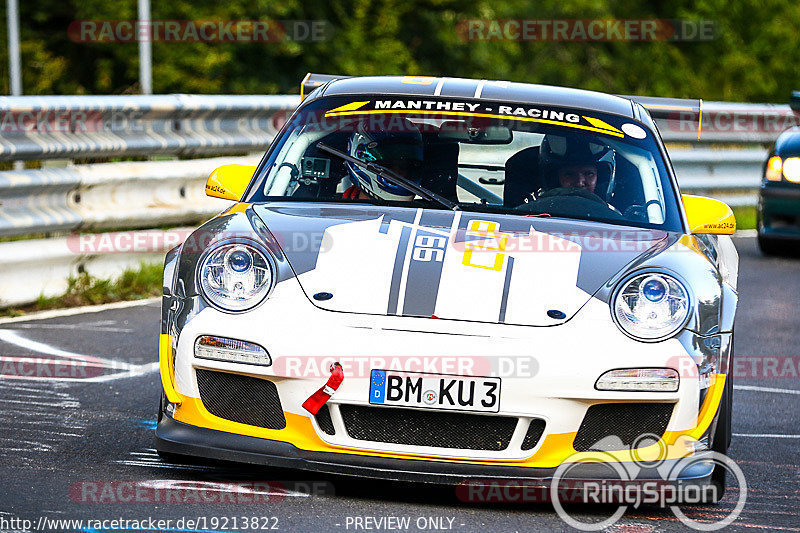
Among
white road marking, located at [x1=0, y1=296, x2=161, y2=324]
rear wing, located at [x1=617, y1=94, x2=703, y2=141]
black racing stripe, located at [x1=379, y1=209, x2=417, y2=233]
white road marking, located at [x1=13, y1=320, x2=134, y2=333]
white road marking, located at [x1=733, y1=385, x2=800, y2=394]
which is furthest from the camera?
white road marking, located at [x1=0, y1=296, x2=161, y2=324]

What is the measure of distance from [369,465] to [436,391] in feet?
1.03

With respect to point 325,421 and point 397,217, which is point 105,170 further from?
point 325,421

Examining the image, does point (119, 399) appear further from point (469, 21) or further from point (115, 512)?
point (469, 21)

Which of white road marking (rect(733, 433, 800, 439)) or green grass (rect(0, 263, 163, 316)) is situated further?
green grass (rect(0, 263, 163, 316))

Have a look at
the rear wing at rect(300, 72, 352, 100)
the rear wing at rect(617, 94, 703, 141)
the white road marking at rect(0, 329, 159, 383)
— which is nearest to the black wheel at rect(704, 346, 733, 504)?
the rear wing at rect(617, 94, 703, 141)

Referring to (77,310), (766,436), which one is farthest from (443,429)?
(77,310)

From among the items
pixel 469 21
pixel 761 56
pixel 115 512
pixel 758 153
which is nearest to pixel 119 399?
pixel 115 512

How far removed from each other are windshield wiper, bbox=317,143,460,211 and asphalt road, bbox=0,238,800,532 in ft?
3.53

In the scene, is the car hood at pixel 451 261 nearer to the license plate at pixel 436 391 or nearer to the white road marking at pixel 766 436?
the license plate at pixel 436 391

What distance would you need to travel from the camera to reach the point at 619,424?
14.1 ft

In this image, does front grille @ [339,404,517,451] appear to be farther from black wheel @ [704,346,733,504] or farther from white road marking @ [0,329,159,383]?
white road marking @ [0,329,159,383]

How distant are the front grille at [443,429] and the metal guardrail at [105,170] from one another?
360 centimetres

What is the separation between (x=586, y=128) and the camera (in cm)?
547

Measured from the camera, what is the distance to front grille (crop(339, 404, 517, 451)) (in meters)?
4.23
